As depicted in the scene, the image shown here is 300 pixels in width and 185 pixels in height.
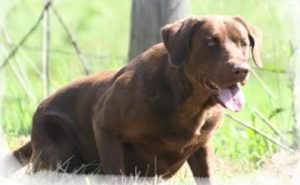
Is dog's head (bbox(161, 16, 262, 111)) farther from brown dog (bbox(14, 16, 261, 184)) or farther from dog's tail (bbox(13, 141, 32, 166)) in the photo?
dog's tail (bbox(13, 141, 32, 166))

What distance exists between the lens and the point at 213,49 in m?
6.62

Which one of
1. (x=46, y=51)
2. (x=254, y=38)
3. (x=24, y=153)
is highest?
(x=254, y=38)

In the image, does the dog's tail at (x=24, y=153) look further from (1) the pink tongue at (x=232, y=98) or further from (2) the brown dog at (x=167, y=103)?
(1) the pink tongue at (x=232, y=98)

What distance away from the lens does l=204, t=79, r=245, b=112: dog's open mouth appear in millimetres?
6562

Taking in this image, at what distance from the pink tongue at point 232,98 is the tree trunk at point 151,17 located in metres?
1.64

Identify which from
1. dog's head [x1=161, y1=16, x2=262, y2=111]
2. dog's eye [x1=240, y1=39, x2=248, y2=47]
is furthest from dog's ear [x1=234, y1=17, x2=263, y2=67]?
dog's eye [x1=240, y1=39, x2=248, y2=47]

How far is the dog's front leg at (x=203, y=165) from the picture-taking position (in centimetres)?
730

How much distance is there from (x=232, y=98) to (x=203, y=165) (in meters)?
0.87

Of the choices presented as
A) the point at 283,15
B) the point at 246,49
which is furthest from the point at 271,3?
the point at 246,49

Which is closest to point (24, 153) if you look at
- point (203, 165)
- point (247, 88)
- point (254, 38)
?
point (203, 165)

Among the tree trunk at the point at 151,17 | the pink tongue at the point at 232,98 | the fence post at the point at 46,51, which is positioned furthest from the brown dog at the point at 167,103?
the fence post at the point at 46,51

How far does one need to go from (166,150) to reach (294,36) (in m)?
1.72

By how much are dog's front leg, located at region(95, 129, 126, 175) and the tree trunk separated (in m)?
1.49

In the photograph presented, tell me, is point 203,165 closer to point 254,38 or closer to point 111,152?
point 111,152
